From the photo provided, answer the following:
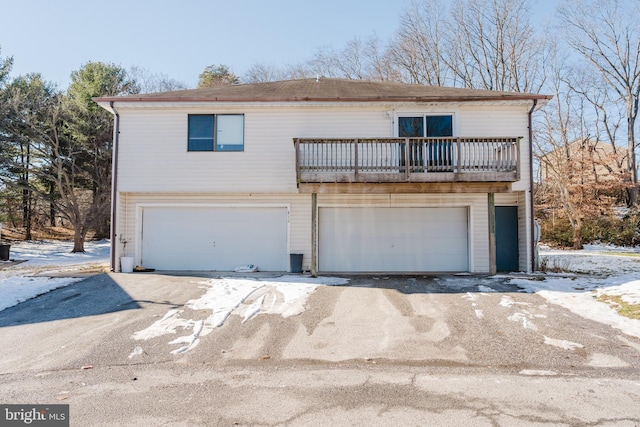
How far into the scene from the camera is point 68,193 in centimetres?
2212

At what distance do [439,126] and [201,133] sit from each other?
6766 mm

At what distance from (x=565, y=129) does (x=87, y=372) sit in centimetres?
2717

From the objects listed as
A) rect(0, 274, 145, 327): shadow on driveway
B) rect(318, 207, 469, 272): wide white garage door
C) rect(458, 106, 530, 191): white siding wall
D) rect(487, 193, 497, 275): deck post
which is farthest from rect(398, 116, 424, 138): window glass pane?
rect(0, 274, 145, 327): shadow on driveway

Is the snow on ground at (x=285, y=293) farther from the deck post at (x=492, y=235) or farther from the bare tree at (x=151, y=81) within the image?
the bare tree at (x=151, y=81)

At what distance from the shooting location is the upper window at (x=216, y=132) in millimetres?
11555

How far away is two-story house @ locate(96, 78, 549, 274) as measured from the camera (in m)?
11.4

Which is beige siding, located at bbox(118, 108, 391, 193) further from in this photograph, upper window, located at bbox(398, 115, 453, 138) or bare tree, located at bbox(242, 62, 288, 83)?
bare tree, located at bbox(242, 62, 288, 83)

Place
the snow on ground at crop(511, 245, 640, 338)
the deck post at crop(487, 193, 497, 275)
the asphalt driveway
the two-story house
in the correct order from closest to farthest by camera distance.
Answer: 1. the asphalt driveway
2. the snow on ground at crop(511, 245, 640, 338)
3. the deck post at crop(487, 193, 497, 275)
4. the two-story house

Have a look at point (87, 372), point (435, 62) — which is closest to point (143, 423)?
point (87, 372)

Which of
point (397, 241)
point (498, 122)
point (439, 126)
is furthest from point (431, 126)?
point (397, 241)

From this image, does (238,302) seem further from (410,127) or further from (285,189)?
(410,127)

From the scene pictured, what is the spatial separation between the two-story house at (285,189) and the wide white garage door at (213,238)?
29 mm
